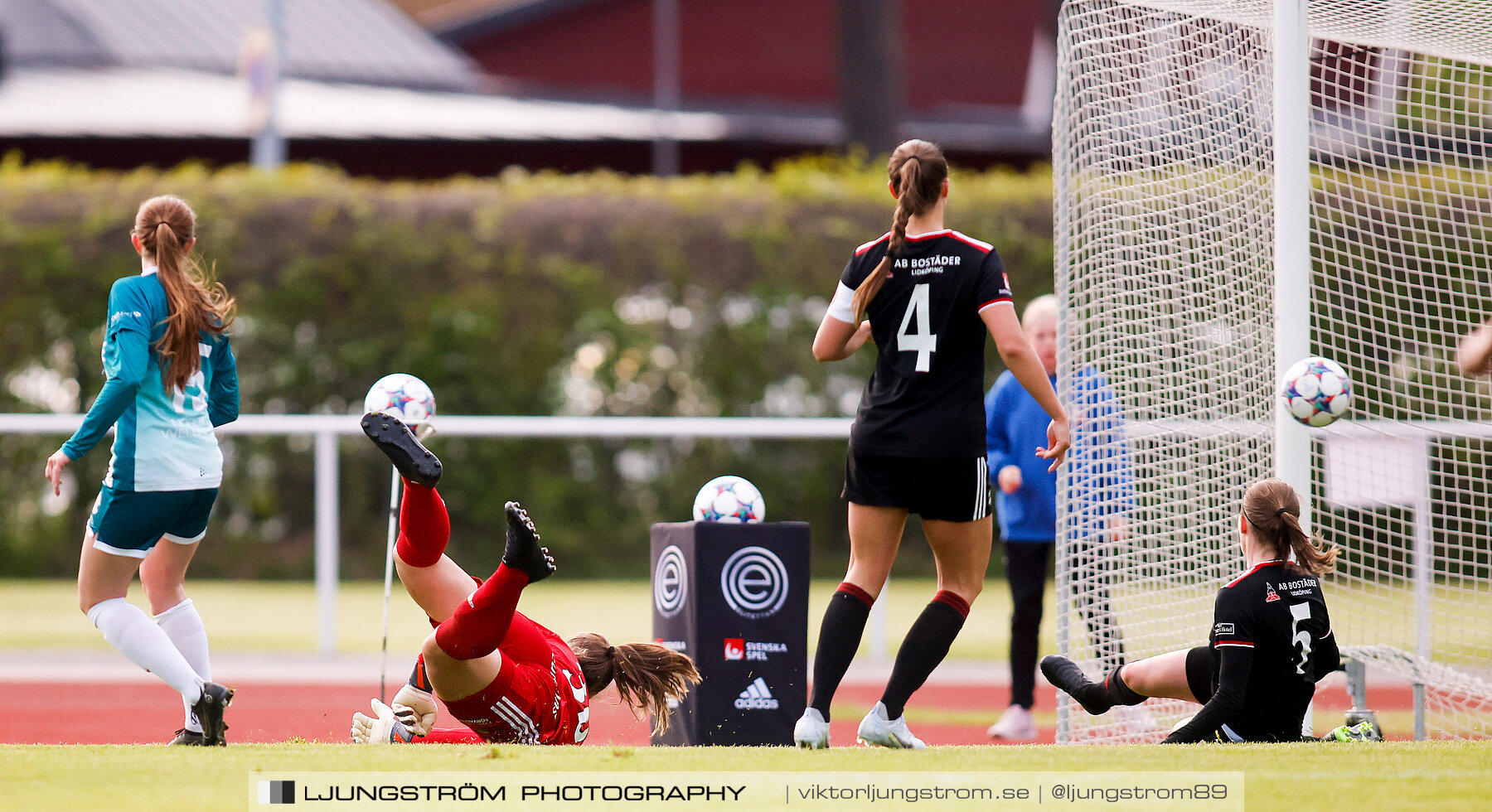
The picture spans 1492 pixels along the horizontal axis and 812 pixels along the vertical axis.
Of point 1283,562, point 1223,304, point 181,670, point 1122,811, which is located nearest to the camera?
point 1122,811

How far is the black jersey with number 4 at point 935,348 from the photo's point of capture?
4738 mm

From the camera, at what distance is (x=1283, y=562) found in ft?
16.5

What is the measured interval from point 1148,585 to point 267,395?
7929mm

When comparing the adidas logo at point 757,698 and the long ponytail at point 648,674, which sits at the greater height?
the long ponytail at point 648,674

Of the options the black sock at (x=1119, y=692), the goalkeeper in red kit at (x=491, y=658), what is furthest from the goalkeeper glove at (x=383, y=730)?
the black sock at (x=1119, y=692)

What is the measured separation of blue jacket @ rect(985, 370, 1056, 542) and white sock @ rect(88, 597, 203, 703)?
348cm

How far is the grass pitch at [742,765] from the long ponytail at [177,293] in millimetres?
1203

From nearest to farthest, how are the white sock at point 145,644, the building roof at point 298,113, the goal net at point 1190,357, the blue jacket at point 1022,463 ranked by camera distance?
the white sock at point 145,644, the goal net at point 1190,357, the blue jacket at point 1022,463, the building roof at point 298,113

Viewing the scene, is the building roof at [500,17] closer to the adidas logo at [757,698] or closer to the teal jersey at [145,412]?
the adidas logo at [757,698]

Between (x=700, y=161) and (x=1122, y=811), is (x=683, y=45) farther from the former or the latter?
(x=1122, y=811)

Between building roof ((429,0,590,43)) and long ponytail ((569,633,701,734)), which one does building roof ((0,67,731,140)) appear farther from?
long ponytail ((569,633,701,734))

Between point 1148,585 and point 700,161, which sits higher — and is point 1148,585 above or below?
below

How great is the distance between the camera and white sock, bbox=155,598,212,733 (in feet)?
16.6

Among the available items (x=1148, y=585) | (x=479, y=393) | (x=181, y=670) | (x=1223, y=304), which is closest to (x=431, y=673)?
(x=181, y=670)
